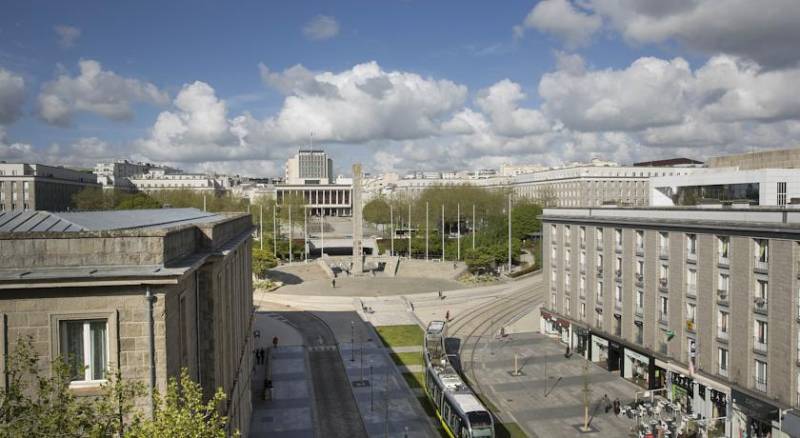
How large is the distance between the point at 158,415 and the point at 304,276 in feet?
253

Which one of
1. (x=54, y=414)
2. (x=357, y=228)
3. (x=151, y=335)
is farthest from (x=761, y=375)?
(x=357, y=228)

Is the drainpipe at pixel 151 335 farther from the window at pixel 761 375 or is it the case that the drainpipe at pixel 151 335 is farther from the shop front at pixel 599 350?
the shop front at pixel 599 350

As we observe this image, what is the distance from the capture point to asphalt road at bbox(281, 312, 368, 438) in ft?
112

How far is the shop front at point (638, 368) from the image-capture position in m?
39.8

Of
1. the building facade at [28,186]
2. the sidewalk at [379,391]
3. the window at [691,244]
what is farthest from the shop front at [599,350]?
the building facade at [28,186]

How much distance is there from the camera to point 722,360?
111 ft

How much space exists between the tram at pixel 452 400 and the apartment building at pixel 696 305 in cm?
1387

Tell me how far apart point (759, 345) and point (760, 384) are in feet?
6.36

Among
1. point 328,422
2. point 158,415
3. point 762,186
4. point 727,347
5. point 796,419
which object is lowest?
point 328,422

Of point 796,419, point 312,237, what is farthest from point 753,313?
point 312,237

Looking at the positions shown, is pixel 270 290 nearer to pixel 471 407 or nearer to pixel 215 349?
pixel 471 407

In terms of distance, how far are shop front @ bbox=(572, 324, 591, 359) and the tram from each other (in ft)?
45.6

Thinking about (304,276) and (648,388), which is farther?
(304,276)

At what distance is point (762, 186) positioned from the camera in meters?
40.0
